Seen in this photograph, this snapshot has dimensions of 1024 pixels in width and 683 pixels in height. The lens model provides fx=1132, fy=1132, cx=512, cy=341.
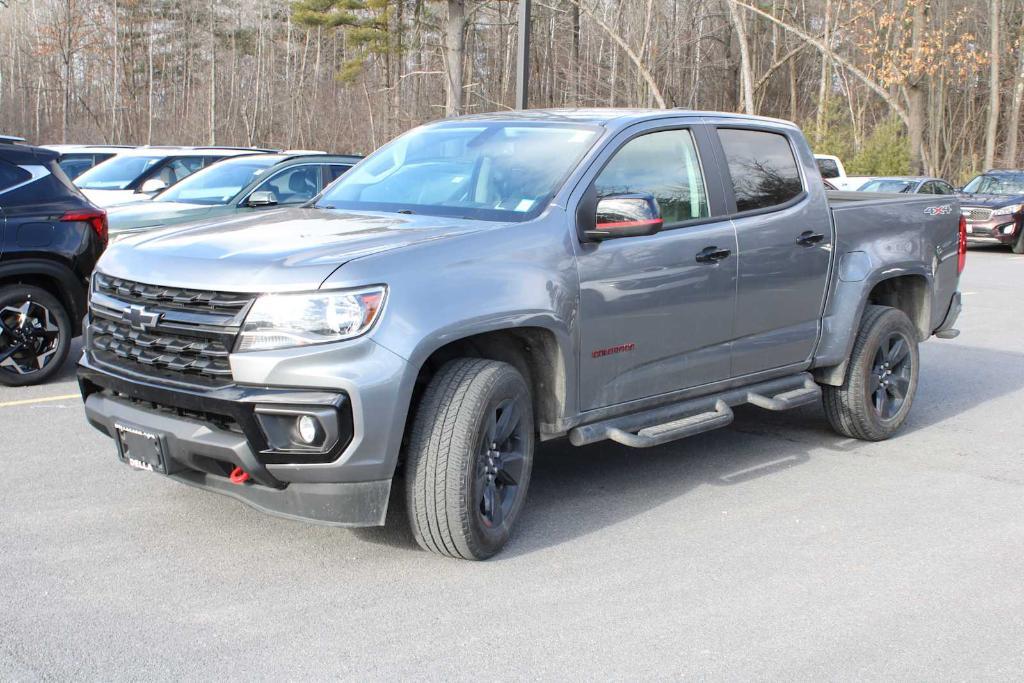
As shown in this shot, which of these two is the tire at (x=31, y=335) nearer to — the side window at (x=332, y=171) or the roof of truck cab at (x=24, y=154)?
the roof of truck cab at (x=24, y=154)

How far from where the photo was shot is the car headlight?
428cm

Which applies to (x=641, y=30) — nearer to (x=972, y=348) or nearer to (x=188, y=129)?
(x=188, y=129)

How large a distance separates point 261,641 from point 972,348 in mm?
8794

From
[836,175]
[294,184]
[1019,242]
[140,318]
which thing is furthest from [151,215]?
[1019,242]

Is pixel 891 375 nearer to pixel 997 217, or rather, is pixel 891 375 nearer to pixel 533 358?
pixel 533 358

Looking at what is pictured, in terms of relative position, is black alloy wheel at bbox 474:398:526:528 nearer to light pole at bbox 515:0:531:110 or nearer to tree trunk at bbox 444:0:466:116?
light pole at bbox 515:0:531:110

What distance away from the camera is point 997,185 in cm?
Result: 2627

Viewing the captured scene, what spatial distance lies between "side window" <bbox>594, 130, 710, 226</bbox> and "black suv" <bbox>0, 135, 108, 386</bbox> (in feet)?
14.9

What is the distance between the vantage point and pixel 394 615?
421 cm

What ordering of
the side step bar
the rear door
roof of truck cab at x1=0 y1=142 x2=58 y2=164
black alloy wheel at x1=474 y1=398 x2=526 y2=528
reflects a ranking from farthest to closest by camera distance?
roof of truck cab at x1=0 y1=142 x2=58 y2=164, the rear door, the side step bar, black alloy wheel at x1=474 y1=398 x2=526 y2=528

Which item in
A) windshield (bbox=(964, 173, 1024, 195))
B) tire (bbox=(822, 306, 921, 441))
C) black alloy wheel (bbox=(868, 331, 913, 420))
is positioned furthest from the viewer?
windshield (bbox=(964, 173, 1024, 195))

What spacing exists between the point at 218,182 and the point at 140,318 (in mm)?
8766

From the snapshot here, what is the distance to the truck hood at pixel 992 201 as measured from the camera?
24828 millimetres

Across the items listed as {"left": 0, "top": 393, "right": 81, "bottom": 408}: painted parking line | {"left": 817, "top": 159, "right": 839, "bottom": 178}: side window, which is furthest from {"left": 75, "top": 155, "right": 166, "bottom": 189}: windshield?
{"left": 817, "top": 159, "right": 839, "bottom": 178}: side window
